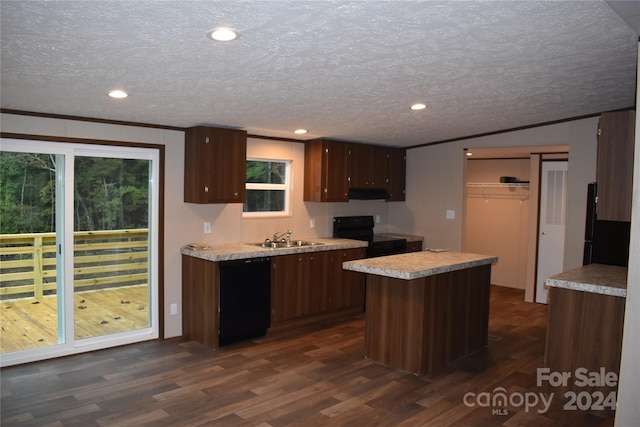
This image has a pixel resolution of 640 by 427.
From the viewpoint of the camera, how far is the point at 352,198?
6422mm

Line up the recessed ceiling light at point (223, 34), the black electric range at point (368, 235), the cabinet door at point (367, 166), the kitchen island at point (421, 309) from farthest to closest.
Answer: the cabinet door at point (367, 166)
the black electric range at point (368, 235)
the kitchen island at point (421, 309)
the recessed ceiling light at point (223, 34)

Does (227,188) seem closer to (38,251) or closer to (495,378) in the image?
(38,251)

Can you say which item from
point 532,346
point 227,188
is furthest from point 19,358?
point 532,346


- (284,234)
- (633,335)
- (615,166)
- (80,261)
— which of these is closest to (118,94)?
(80,261)

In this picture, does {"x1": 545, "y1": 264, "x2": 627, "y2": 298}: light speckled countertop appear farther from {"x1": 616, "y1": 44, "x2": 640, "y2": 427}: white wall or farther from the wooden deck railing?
the wooden deck railing

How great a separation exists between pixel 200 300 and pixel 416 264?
2151 millimetres

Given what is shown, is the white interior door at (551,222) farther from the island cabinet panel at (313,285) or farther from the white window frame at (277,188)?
the white window frame at (277,188)

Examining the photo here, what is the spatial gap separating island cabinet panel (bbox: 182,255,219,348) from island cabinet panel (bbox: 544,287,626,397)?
9.54 ft

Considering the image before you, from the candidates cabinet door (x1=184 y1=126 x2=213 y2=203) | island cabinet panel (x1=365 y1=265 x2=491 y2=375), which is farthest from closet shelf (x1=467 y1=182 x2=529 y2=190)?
cabinet door (x1=184 y1=126 x2=213 y2=203)

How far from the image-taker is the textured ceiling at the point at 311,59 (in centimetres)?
222

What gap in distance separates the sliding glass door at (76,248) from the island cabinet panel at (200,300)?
0.99 feet

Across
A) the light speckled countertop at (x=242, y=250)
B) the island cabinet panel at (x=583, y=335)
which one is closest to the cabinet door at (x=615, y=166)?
the island cabinet panel at (x=583, y=335)

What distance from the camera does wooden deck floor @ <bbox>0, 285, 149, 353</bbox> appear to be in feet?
13.8

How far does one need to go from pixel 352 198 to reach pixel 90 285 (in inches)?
129
